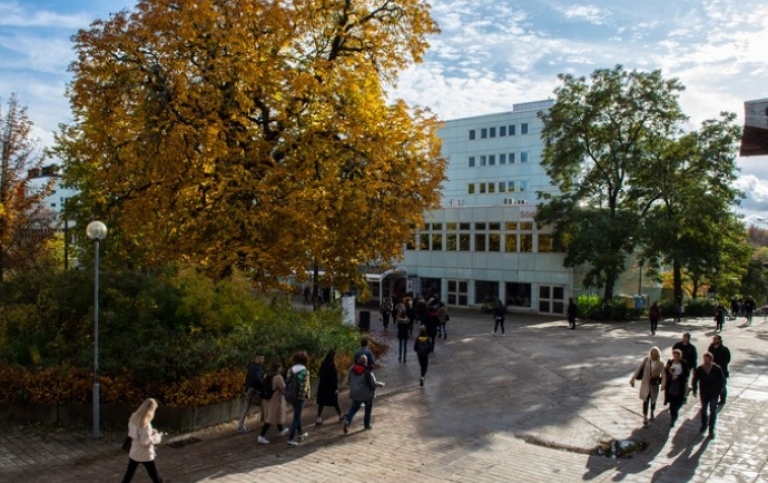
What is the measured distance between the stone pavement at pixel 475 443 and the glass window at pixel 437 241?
80.8 feet

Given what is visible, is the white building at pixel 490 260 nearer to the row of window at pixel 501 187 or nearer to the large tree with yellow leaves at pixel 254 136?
Result: the large tree with yellow leaves at pixel 254 136

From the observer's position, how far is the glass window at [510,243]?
125 feet

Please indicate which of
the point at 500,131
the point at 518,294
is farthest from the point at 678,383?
the point at 500,131

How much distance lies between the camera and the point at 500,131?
72625mm

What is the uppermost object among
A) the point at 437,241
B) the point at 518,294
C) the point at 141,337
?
the point at 437,241

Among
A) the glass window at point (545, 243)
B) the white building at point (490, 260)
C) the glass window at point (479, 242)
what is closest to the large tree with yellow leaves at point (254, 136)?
the white building at point (490, 260)

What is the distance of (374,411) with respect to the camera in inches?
511

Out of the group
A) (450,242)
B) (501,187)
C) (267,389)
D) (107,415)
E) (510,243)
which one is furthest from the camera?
(501,187)

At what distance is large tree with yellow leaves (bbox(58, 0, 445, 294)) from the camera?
50.9 feet

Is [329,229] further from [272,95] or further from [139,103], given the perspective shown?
[139,103]

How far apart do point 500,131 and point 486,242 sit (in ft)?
119

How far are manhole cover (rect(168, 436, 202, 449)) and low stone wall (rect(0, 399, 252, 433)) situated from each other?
45cm

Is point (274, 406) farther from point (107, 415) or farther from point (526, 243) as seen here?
point (526, 243)

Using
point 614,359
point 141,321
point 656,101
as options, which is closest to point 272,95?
point 141,321
